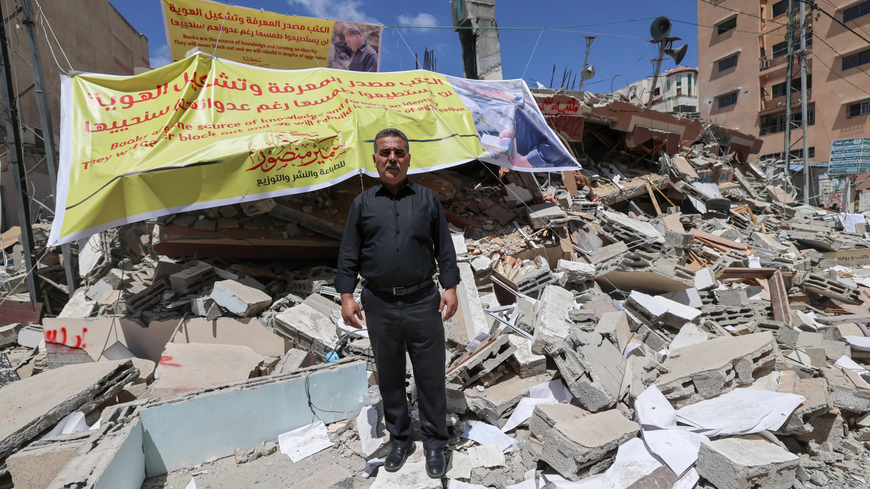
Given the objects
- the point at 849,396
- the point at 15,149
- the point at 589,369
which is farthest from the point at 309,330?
the point at 15,149

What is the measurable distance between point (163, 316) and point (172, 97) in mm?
2542

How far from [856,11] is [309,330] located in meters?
32.8

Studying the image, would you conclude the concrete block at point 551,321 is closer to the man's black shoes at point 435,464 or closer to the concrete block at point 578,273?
the concrete block at point 578,273

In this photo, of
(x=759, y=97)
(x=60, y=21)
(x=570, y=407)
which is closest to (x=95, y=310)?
(x=570, y=407)

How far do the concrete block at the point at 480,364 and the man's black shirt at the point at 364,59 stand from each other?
6.30 meters

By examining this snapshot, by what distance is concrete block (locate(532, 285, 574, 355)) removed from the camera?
3461mm

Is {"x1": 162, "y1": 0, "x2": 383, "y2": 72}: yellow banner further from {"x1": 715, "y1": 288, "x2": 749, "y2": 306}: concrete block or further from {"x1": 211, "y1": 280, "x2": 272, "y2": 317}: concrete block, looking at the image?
{"x1": 715, "y1": 288, "x2": 749, "y2": 306}: concrete block

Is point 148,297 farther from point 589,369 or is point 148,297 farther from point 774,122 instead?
point 774,122

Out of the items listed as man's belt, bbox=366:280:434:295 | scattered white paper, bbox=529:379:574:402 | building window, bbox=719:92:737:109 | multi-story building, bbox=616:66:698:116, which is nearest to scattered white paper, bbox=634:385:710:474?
scattered white paper, bbox=529:379:574:402

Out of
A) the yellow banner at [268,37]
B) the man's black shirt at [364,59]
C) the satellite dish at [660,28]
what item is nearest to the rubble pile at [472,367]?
the man's black shirt at [364,59]

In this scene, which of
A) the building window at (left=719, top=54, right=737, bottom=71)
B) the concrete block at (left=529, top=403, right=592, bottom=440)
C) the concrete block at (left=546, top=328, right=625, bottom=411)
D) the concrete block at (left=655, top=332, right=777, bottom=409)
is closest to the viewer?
the concrete block at (left=529, top=403, right=592, bottom=440)

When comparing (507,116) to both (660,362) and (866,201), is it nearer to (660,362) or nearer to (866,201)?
(660,362)

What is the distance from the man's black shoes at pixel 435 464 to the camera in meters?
2.51

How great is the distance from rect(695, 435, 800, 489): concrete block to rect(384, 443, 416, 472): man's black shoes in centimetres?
181
